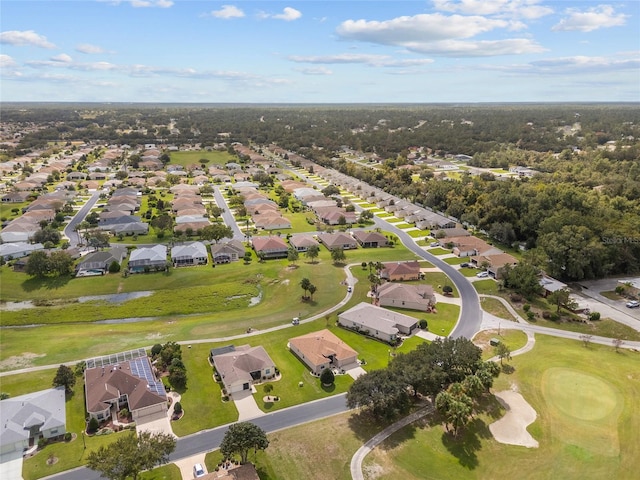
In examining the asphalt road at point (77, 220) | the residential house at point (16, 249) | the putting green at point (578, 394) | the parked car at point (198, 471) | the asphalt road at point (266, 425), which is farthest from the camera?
the asphalt road at point (77, 220)

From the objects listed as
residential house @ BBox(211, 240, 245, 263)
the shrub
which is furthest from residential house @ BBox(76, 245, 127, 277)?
the shrub

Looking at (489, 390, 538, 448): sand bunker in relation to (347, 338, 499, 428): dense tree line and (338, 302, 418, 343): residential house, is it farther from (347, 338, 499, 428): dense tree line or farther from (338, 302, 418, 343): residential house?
(338, 302, 418, 343): residential house

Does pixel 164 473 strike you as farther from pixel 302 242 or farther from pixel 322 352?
pixel 302 242

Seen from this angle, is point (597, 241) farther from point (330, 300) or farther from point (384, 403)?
point (384, 403)

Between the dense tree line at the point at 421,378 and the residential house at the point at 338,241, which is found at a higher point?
the dense tree line at the point at 421,378

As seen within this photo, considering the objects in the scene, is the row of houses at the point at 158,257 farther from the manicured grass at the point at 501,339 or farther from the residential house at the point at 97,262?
the manicured grass at the point at 501,339

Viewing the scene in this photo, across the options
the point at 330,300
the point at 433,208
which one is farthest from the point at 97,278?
the point at 433,208

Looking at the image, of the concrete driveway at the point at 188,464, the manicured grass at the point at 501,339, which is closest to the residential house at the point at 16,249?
the concrete driveway at the point at 188,464
